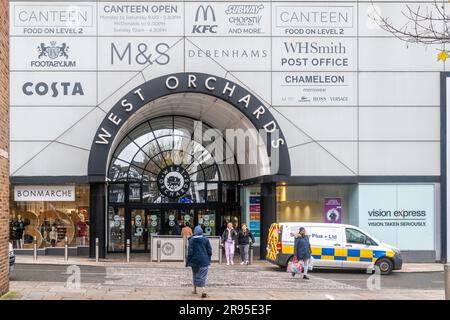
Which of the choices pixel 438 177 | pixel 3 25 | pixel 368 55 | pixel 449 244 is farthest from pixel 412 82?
pixel 3 25

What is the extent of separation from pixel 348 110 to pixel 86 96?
1006 cm

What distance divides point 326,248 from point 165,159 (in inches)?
446

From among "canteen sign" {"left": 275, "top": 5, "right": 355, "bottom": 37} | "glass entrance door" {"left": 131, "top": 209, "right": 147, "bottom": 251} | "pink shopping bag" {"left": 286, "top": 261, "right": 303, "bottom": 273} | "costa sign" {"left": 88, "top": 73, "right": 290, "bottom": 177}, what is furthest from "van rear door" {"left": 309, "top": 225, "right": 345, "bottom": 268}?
"glass entrance door" {"left": 131, "top": 209, "right": 147, "bottom": 251}

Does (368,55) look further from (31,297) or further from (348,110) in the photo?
(31,297)

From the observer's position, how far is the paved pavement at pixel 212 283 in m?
16.0

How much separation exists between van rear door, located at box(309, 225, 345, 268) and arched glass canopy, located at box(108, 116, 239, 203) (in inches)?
413

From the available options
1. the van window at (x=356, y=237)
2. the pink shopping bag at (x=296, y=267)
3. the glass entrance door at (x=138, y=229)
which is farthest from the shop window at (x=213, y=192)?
the pink shopping bag at (x=296, y=267)

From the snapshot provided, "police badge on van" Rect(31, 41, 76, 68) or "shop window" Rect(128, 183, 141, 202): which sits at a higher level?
"police badge on van" Rect(31, 41, 76, 68)

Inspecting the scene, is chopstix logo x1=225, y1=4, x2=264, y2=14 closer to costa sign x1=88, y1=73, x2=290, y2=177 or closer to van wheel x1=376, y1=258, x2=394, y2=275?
costa sign x1=88, y1=73, x2=290, y2=177

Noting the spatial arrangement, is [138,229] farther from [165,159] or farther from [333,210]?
[333,210]

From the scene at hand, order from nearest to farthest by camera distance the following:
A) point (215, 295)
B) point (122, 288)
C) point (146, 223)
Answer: point (215, 295) < point (122, 288) < point (146, 223)

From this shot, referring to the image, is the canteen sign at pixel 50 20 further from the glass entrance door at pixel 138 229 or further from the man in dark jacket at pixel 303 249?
the man in dark jacket at pixel 303 249

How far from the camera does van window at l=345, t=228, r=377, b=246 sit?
23.5m

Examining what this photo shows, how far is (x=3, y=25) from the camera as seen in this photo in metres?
14.2
